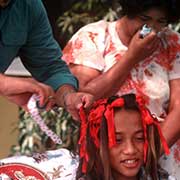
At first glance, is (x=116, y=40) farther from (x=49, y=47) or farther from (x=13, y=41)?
(x=13, y=41)

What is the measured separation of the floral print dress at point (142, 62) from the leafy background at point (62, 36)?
3.64ft

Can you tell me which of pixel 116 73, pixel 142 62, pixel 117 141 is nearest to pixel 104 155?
pixel 117 141

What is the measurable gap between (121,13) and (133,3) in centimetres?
9

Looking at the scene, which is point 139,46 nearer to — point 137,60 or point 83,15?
point 137,60

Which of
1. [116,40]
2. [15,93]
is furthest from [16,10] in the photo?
[116,40]

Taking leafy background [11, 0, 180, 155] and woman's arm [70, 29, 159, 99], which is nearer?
woman's arm [70, 29, 159, 99]

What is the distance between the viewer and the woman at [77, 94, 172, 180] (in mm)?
2168

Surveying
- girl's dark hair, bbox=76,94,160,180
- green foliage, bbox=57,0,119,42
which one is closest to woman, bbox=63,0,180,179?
girl's dark hair, bbox=76,94,160,180

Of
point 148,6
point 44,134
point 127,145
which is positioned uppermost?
point 148,6

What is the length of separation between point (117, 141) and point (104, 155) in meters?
0.06

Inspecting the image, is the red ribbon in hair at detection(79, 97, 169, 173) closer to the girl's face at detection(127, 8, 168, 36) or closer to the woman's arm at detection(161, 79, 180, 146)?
the woman's arm at detection(161, 79, 180, 146)

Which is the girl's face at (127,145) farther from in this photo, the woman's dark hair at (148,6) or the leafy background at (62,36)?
the leafy background at (62,36)

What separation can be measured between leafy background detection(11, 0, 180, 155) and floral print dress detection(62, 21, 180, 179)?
3.64 feet

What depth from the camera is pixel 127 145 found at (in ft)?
7.09
